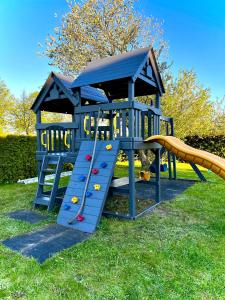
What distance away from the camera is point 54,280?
2566 millimetres

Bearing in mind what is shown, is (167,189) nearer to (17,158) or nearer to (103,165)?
(103,165)

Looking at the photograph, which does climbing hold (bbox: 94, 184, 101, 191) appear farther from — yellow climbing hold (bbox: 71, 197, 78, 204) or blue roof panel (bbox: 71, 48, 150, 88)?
blue roof panel (bbox: 71, 48, 150, 88)

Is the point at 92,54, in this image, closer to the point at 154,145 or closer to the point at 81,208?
the point at 154,145

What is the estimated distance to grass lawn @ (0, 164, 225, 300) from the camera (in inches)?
93.7

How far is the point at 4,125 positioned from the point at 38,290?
2203 centimetres

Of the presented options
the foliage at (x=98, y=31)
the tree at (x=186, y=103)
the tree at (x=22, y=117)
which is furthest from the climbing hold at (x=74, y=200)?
the tree at (x=22, y=117)

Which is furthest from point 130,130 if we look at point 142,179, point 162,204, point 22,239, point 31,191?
point 31,191

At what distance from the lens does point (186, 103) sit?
1152cm

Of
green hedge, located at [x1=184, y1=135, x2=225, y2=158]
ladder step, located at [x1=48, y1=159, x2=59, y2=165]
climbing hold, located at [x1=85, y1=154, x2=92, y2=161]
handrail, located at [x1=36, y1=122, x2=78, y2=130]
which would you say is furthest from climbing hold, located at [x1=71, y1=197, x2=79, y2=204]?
green hedge, located at [x1=184, y1=135, x2=225, y2=158]

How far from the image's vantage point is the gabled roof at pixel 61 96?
5.69 meters

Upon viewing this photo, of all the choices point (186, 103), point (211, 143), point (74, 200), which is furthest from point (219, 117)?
point (74, 200)

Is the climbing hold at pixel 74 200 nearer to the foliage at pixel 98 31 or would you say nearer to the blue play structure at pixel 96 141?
the blue play structure at pixel 96 141

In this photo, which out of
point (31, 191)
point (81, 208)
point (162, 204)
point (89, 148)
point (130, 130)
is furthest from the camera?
point (31, 191)

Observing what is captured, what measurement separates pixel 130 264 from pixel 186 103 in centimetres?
1004
